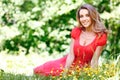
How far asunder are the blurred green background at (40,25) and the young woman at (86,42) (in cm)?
334

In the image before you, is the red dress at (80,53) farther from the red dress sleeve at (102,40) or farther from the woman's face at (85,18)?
the woman's face at (85,18)

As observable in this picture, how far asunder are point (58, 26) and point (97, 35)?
374 centimetres

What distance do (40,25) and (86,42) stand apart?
12.0 feet

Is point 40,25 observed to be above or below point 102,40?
above

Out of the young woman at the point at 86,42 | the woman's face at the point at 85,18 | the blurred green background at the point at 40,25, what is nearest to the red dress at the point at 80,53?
the young woman at the point at 86,42

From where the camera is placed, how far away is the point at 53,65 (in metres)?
5.76

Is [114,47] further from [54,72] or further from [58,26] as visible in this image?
[54,72]

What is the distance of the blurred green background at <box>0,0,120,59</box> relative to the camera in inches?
356

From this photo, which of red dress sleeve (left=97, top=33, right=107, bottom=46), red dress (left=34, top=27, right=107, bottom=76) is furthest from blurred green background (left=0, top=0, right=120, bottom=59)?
red dress sleeve (left=97, top=33, right=107, bottom=46)

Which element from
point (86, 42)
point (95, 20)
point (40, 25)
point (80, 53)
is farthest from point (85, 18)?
point (40, 25)

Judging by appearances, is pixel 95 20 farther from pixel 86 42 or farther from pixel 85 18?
pixel 86 42

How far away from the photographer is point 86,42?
5602 millimetres

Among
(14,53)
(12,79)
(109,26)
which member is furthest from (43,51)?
(12,79)

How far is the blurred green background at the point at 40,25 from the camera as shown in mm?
9039
